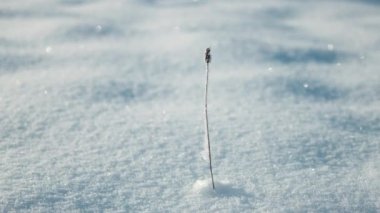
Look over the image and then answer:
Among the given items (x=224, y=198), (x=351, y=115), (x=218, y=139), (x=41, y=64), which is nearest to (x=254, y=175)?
(x=224, y=198)

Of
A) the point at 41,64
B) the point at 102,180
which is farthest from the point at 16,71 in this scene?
the point at 102,180

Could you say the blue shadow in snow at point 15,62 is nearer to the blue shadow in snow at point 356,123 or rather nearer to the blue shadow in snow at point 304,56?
the blue shadow in snow at point 304,56

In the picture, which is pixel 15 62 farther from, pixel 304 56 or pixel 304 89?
pixel 304 56

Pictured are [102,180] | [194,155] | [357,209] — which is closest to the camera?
[357,209]

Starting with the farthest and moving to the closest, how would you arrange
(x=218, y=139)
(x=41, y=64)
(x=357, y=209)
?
1. (x=41, y=64)
2. (x=218, y=139)
3. (x=357, y=209)

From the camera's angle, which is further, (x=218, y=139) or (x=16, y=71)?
(x=16, y=71)

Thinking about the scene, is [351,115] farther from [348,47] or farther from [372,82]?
[348,47]

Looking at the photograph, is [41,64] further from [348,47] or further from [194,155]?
[348,47]
